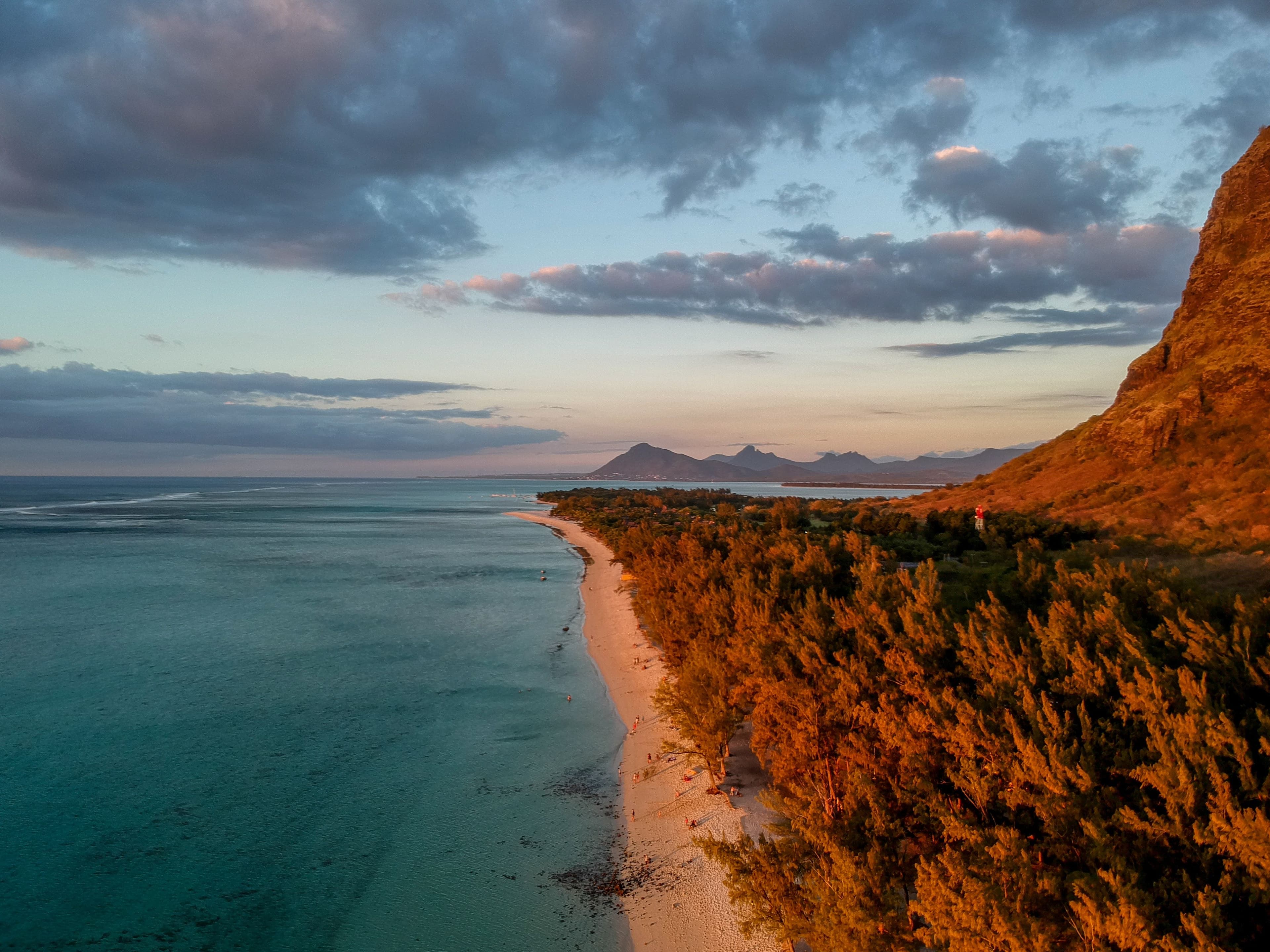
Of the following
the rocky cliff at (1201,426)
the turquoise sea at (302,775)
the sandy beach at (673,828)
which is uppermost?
the rocky cliff at (1201,426)

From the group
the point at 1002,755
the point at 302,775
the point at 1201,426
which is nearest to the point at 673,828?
the point at 1002,755

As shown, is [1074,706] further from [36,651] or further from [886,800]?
[36,651]

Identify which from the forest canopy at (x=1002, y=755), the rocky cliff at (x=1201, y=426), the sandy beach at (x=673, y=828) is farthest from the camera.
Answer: the rocky cliff at (x=1201, y=426)

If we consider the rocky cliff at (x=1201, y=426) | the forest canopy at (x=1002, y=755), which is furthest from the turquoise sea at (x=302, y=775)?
the rocky cliff at (x=1201, y=426)

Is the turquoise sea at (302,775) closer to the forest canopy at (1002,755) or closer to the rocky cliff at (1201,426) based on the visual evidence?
the forest canopy at (1002,755)

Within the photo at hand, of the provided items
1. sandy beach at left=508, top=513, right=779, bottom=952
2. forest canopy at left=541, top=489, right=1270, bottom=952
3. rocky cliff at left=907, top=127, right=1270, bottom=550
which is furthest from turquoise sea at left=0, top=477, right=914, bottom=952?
rocky cliff at left=907, top=127, right=1270, bottom=550

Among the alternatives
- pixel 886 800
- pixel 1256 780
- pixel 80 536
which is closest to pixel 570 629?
pixel 886 800

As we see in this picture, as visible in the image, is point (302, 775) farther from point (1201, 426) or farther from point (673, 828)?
point (1201, 426)
